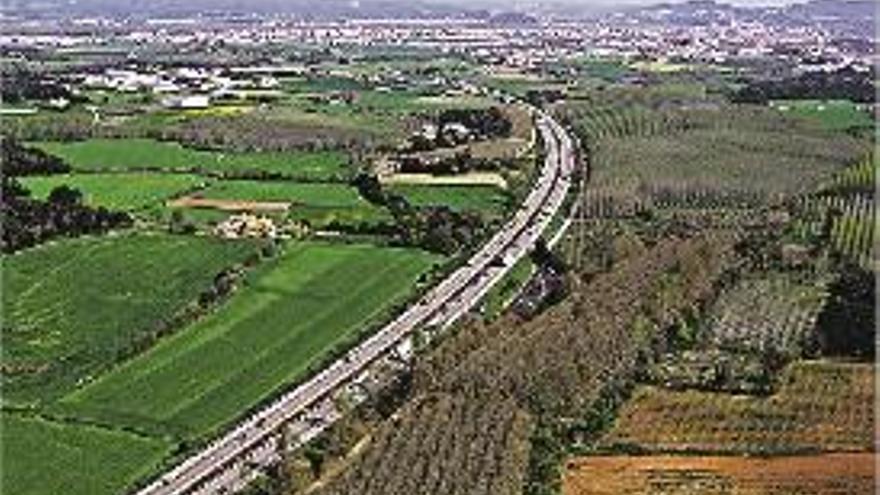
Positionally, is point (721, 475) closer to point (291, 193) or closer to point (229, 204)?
point (229, 204)

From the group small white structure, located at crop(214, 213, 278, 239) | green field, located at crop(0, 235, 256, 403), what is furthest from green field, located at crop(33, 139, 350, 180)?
green field, located at crop(0, 235, 256, 403)

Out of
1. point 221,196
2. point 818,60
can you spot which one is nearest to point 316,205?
point 221,196

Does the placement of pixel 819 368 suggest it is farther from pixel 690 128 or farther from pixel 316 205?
pixel 690 128

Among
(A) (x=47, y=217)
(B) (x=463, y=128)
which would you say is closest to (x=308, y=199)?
(A) (x=47, y=217)

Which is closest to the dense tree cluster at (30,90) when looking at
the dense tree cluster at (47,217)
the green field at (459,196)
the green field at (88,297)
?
the dense tree cluster at (47,217)

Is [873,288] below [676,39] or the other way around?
the other way around

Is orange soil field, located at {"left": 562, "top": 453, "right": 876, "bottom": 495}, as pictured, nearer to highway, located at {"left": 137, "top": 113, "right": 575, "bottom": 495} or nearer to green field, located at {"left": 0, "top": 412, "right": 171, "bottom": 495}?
highway, located at {"left": 137, "top": 113, "right": 575, "bottom": 495}
